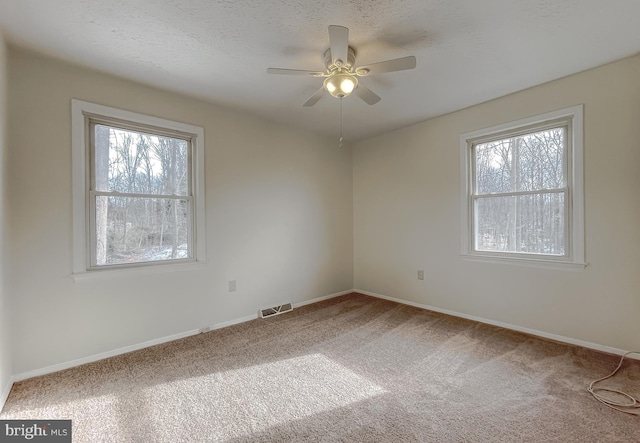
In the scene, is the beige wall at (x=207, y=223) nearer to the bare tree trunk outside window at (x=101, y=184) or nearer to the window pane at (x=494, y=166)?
the bare tree trunk outside window at (x=101, y=184)

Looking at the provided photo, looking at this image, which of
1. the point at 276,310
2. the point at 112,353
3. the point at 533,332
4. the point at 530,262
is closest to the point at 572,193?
the point at 530,262

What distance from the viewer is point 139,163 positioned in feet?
8.81

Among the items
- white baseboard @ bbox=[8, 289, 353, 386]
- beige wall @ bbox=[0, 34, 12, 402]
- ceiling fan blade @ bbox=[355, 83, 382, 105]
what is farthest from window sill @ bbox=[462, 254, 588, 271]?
beige wall @ bbox=[0, 34, 12, 402]

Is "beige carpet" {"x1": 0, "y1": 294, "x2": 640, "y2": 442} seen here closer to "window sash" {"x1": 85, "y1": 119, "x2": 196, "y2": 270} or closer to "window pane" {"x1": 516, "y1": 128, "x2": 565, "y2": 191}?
"window sash" {"x1": 85, "y1": 119, "x2": 196, "y2": 270}

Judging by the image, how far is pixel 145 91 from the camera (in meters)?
2.68

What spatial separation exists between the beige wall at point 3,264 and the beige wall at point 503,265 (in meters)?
3.77

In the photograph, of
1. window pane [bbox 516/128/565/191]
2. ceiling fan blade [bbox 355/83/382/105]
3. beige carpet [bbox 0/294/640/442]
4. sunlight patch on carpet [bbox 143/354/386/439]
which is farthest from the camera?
window pane [bbox 516/128/565/191]

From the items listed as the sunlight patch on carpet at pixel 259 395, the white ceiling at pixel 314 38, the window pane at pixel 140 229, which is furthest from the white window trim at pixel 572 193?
the window pane at pixel 140 229

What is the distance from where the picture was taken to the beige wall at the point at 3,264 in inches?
73.1

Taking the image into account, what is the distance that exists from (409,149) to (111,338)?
3859 millimetres

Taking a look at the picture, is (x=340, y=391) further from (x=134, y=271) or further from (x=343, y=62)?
(x=343, y=62)

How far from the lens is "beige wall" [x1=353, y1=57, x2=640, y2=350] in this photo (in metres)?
2.36

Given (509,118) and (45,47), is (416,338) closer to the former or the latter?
(509,118)

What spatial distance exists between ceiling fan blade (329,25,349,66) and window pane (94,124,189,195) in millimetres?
1897
